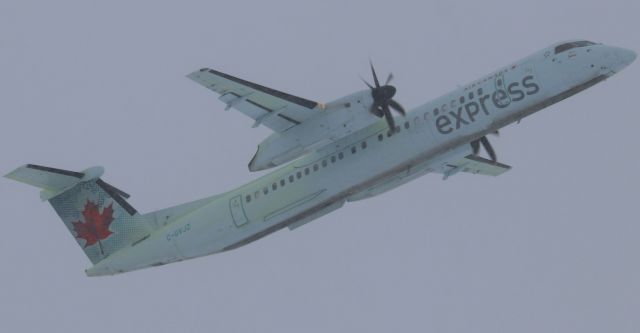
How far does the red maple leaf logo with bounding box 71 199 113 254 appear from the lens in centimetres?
3117

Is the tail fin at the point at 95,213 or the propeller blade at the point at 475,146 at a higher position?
the tail fin at the point at 95,213

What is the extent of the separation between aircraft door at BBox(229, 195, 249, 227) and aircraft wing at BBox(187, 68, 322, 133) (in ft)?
9.58

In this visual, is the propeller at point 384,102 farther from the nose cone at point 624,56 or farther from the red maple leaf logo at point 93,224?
the red maple leaf logo at point 93,224

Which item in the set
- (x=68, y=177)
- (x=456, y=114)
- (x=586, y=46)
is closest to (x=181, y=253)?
(x=68, y=177)

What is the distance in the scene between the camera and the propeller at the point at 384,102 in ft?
87.9

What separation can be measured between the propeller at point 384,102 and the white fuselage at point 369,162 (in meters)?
0.60

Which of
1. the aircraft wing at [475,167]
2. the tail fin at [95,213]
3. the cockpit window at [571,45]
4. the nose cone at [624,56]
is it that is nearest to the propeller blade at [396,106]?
the aircraft wing at [475,167]

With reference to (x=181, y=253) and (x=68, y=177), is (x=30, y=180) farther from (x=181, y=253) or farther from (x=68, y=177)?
(x=181, y=253)

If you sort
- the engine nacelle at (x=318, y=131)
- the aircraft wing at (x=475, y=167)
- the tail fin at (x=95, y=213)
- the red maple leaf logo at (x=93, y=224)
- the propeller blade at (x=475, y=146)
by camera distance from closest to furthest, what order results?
the engine nacelle at (x=318, y=131) < the propeller blade at (x=475, y=146) < the tail fin at (x=95, y=213) < the aircraft wing at (x=475, y=167) < the red maple leaf logo at (x=93, y=224)

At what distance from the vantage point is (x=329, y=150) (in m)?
28.4

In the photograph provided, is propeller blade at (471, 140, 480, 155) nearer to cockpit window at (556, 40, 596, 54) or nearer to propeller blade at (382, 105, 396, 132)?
propeller blade at (382, 105, 396, 132)

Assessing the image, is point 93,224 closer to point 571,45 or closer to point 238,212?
point 238,212

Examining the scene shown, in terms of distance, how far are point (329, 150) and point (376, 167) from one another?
1590 mm

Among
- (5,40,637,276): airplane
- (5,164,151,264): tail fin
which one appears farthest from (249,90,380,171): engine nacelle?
(5,164,151,264): tail fin
